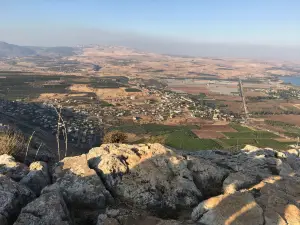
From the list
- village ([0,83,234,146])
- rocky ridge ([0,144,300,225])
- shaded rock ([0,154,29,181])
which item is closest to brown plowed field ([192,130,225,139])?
village ([0,83,234,146])

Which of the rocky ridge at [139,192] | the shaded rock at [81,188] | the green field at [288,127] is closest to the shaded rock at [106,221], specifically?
the rocky ridge at [139,192]

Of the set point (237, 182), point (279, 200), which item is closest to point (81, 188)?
point (237, 182)

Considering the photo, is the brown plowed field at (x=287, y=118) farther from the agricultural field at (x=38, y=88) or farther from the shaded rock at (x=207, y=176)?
the shaded rock at (x=207, y=176)

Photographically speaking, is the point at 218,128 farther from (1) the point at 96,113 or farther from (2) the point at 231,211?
(2) the point at 231,211

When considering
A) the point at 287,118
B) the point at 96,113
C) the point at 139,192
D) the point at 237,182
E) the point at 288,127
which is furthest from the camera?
the point at 287,118

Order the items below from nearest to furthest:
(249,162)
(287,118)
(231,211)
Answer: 1. (231,211)
2. (249,162)
3. (287,118)

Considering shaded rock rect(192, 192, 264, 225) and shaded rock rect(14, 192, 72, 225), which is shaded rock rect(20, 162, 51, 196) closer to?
shaded rock rect(14, 192, 72, 225)
